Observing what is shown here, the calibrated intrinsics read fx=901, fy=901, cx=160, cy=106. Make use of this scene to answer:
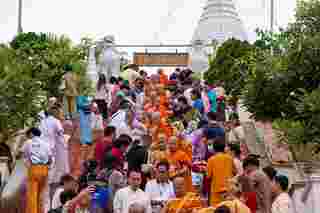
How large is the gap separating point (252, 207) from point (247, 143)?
250 inches

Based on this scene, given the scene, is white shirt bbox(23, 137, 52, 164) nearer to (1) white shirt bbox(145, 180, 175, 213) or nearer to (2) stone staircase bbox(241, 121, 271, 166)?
(1) white shirt bbox(145, 180, 175, 213)

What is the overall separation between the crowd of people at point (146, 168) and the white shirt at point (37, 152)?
0.04 feet

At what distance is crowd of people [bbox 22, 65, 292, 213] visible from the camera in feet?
35.2

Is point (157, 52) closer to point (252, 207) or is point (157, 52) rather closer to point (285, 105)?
point (285, 105)

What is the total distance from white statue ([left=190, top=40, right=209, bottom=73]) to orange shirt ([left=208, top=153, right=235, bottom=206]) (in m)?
21.5

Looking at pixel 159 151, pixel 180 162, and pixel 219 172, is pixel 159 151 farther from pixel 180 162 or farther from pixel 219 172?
pixel 219 172

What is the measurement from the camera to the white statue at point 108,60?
1188 inches

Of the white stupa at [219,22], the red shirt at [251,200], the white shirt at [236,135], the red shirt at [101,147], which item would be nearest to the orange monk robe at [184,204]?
the red shirt at [251,200]

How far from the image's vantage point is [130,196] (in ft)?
35.7

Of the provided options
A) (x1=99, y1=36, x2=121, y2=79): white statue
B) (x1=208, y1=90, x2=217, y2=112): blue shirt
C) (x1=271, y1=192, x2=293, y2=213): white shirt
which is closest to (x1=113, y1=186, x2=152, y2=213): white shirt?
(x1=271, y1=192, x2=293, y2=213): white shirt

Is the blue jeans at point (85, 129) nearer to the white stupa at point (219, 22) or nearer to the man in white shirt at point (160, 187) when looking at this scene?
the man in white shirt at point (160, 187)

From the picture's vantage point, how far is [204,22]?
43.4 metres

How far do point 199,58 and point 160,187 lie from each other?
928 inches

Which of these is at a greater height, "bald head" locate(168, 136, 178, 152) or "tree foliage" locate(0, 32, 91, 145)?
"tree foliage" locate(0, 32, 91, 145)
